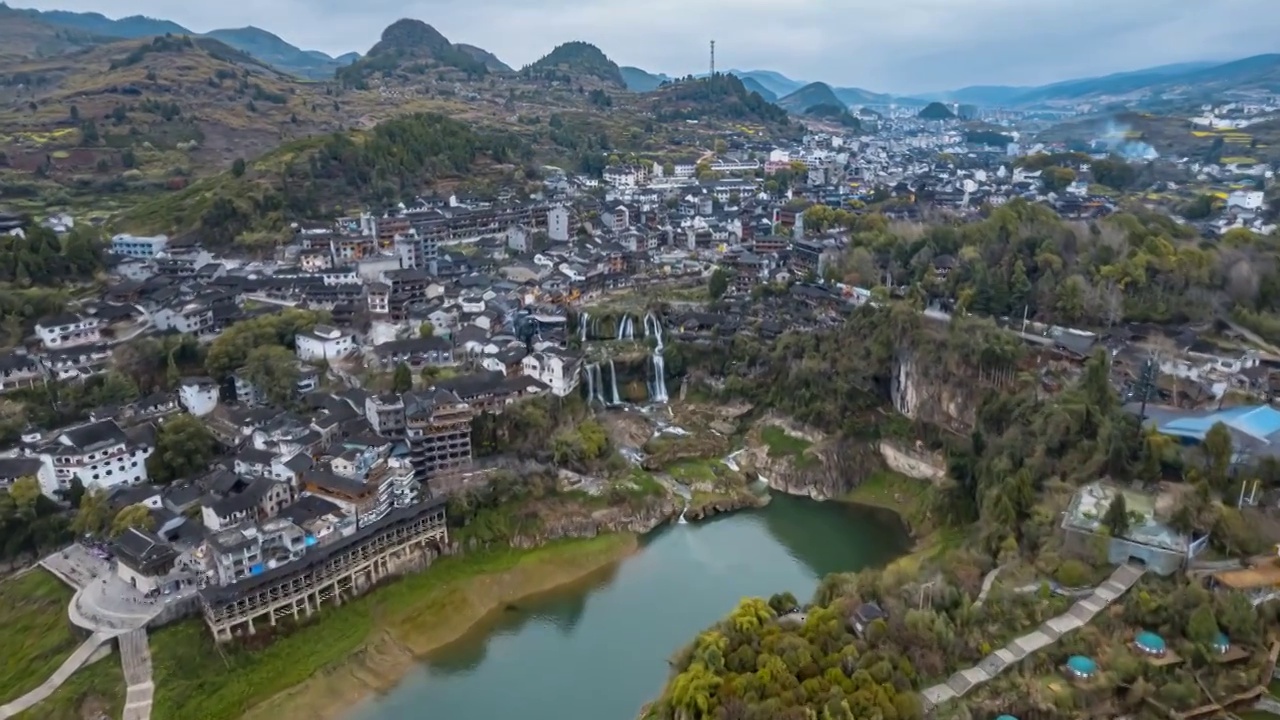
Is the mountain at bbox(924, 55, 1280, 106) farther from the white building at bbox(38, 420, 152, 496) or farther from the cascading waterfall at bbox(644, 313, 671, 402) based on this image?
the white building at bbox(38, 420, 152, 496)

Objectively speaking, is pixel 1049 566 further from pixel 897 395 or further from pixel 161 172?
pixel 161 172

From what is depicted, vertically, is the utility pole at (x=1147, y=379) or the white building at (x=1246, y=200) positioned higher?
the white building at (x=1246, y=200)

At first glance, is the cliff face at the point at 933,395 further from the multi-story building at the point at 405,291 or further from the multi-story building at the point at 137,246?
the multi-story building at the point at 137,246

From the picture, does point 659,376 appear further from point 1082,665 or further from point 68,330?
point 68,330

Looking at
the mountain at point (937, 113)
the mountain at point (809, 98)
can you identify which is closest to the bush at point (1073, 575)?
the mountain at point (937, 113)

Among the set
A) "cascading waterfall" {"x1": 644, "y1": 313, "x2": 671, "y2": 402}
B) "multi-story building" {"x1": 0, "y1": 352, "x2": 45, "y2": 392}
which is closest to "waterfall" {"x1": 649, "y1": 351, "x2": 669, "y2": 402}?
"cascading waterfall" {"x1": 644, "y1": 313, "x2": 671, "y2": 402}

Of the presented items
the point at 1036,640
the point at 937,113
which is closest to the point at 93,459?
the point at 1036,640
